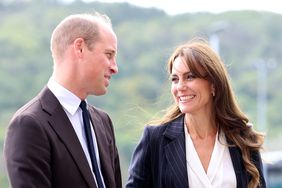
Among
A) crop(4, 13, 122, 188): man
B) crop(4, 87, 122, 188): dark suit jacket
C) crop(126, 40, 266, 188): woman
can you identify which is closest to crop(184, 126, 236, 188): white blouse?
crop(126, 40, 266, 188): woman

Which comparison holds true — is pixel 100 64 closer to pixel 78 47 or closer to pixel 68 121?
pixel 78 47

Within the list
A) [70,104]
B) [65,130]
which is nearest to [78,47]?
[70,104]

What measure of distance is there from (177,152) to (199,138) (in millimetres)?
170

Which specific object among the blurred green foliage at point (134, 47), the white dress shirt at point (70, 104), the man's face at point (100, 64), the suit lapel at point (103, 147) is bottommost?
the suit lapel at point (103, 147)

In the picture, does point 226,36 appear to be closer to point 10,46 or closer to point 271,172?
point 10,46

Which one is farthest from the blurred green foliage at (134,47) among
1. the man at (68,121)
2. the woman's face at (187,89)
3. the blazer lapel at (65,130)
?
the blazer lapel at (65,130)

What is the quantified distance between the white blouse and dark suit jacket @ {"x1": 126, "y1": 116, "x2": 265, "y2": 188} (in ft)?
0.09

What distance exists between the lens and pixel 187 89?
3.34 meters

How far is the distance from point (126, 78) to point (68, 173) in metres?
23.0

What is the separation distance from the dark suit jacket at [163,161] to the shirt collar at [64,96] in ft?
2.58

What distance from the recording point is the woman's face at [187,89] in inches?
131

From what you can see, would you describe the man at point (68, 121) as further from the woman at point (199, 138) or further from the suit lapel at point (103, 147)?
the woman at point (199, 138)

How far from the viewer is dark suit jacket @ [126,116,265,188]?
3354 mm

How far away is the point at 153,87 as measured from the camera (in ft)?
74.9
